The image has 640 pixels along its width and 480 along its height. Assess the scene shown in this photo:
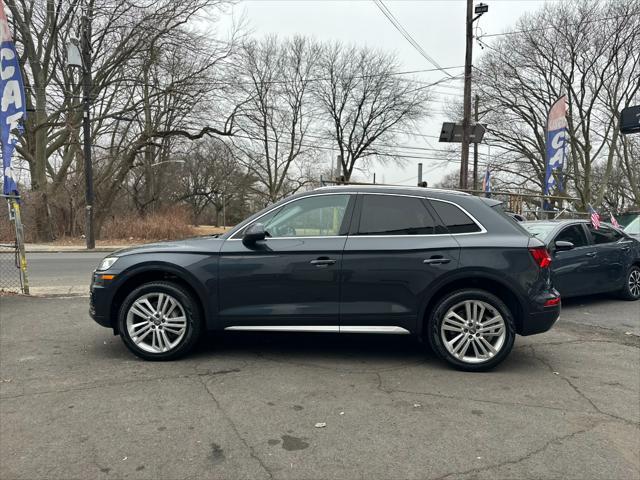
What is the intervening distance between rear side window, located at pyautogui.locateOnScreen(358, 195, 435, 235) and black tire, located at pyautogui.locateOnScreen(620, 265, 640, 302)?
229 inches

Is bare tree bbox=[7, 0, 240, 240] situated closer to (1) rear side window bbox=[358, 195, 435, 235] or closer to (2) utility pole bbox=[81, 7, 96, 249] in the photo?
(2) utility pole bbox=[81, 7, 96, 249]

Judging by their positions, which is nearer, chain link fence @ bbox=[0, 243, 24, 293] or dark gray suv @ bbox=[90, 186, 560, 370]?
dark gray suv @ bbox=[90, 186, 560, 370]

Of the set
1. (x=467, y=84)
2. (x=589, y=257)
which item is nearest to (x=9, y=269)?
(x=589, y=257)

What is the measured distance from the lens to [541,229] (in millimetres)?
7438

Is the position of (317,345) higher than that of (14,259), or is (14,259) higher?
(14,259)

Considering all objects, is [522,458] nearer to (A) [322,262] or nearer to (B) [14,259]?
(A) [322,262]

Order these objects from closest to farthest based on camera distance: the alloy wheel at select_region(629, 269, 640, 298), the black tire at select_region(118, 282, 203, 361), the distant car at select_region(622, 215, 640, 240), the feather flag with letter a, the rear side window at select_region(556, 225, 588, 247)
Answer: the black tire at select_region(118, 282, 203, 361) → the feather flag with letter a → the rear side window at select_region(556, 225, 588, 247) → the alloy wheel at select_region(629, 269, 640, 298) → the distant car at select_region(622, 215, 640, 240)

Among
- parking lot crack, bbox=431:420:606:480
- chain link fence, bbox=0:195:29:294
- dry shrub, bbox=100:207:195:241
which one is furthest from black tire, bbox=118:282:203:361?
dry shrub, bbox=100:207:195:241

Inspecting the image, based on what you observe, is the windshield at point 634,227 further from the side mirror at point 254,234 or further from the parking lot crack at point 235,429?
the parking lot crack at point 235,429

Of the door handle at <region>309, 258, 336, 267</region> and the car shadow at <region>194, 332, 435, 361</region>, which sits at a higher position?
the door handle at <region>309, 258, 336, 267</region>

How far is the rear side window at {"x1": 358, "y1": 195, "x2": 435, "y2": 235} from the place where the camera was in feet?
14.4

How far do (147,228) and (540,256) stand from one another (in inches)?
963

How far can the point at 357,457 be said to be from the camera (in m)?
2.80

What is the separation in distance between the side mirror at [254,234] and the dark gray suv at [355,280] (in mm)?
10
